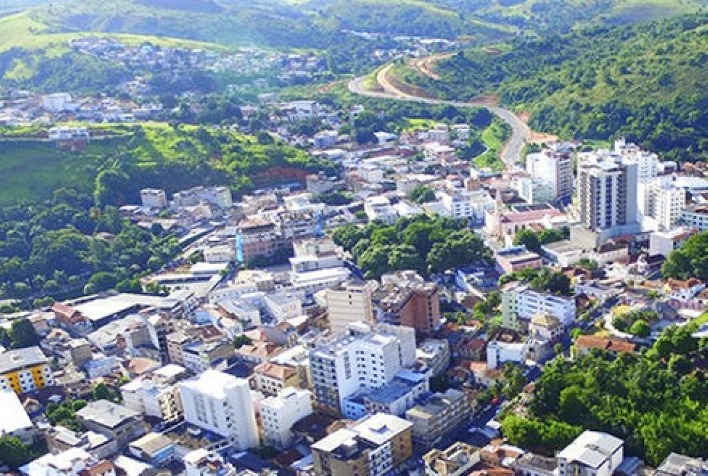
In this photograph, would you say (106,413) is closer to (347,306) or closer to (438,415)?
(347,306)

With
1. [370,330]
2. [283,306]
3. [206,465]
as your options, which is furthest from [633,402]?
[283,306]

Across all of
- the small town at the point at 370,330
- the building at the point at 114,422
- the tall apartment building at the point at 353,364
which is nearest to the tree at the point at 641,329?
the small town at the point at 370,330

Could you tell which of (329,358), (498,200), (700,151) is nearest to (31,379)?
(329,358)

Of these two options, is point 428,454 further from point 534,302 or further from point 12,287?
point 12,287

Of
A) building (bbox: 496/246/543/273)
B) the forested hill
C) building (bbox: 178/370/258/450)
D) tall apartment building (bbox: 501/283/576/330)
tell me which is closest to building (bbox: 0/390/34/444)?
building (bbox: 178/370/258/450)

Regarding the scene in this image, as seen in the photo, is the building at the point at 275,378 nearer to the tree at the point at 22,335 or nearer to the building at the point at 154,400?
the building at the point at 154,400
